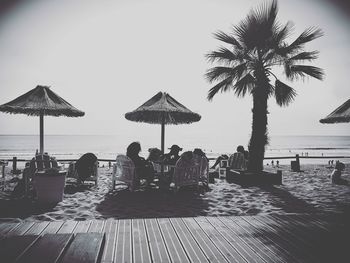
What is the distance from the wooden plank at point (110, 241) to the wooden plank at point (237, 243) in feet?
3.86

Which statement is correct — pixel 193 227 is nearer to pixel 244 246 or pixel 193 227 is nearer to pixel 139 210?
pixel 244 246

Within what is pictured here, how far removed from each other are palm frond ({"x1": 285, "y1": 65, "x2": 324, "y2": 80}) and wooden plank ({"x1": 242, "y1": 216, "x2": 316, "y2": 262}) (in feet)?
21.8

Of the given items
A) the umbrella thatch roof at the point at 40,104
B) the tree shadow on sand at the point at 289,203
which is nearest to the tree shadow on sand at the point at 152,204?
the tree shadow on sand at the point at 289,203

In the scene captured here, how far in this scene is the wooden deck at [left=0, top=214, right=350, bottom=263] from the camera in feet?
5.56

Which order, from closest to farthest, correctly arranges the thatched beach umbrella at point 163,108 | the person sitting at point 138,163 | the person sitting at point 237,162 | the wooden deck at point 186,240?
the wooden deck at point 186,240 → the person sitting at point 138,163 → the thatched beach umbrella at point 163,108 → the person sitting at point 237,162

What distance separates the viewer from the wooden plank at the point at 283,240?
243 centimetres

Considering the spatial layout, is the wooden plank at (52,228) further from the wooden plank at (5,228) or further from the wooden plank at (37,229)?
the wooden plank at (5,228)

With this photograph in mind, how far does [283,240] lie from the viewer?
9.35 ft

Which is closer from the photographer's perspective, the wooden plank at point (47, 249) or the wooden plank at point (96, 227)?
the wooden plank at point (47, 249)

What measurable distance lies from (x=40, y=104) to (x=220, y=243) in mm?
7054

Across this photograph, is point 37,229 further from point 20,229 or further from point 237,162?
point 237,162

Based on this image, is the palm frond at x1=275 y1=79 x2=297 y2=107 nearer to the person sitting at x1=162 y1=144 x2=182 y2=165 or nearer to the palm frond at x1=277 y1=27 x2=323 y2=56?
the palm frond at x1=277 y1=27 x2=323 y2=56

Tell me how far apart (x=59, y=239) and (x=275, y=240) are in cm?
214

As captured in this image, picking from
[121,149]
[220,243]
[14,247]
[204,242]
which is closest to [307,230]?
[220,243]
